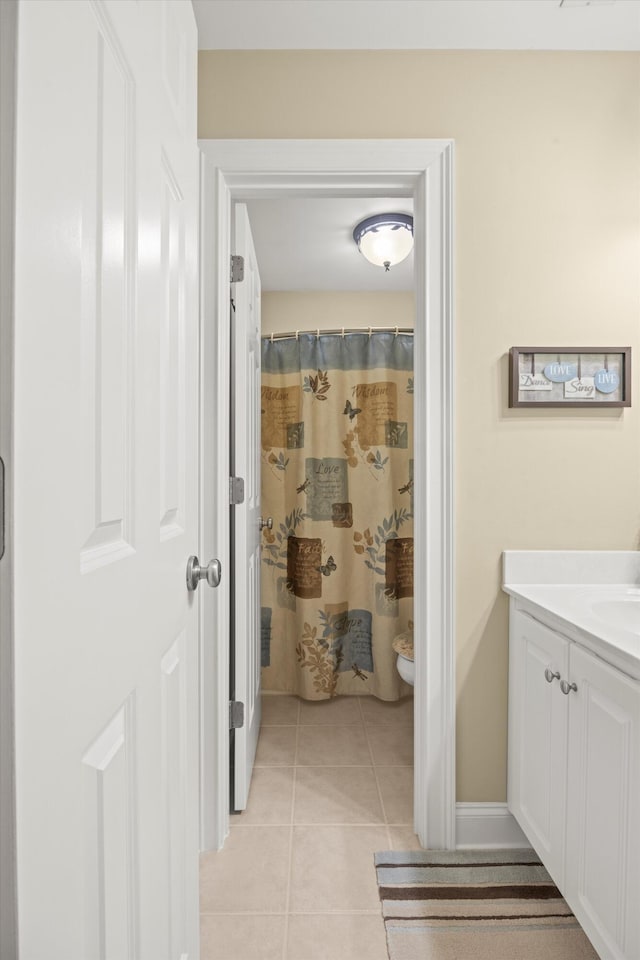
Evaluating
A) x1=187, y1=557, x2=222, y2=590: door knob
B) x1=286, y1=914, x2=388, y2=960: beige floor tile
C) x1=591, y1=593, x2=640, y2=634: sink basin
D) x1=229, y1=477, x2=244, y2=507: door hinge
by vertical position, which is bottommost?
x1=286, y1=914, x2=388, y2=960: beige floor tile

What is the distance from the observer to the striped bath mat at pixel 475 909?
57.1 inches

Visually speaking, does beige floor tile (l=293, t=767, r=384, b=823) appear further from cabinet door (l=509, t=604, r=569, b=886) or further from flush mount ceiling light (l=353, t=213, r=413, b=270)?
flush mount ceiling light (l=353, t=213, r=413, b=270)

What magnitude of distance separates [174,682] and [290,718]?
6.82 ft

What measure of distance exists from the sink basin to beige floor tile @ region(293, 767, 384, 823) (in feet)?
3.41

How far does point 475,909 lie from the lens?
159 centimetres

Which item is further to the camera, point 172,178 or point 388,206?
point 388,206

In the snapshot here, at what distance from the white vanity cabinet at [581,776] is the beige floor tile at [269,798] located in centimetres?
78

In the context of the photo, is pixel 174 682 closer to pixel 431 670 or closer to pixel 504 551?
pixel 431 670

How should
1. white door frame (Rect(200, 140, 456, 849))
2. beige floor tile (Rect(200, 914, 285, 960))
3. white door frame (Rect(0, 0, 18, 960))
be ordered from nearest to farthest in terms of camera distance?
white door frame (Rect(0, 0, 18, 960)), beige floor tile (Rect(200, 914, 285, 960)), white door frame (Rect(200, 140, 456, 849))

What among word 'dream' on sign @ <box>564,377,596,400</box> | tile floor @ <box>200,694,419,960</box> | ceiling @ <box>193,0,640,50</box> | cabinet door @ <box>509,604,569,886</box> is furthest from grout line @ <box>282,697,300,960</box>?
ceiling @ <box>193,0,640,50</box>

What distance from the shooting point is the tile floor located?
1.49m

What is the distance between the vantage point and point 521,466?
1.88 metres

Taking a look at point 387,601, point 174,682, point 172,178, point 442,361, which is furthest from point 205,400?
point 387,601

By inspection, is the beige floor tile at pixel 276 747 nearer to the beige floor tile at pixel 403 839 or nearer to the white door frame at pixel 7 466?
the beige floor tile at pixel 403 839
